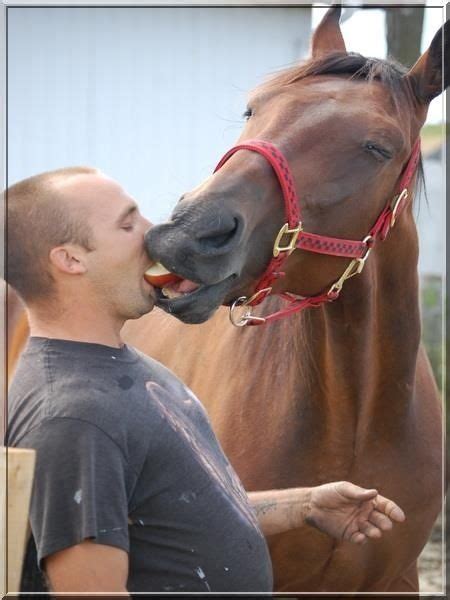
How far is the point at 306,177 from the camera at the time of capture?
8.11 feet

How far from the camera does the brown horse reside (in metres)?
2.33

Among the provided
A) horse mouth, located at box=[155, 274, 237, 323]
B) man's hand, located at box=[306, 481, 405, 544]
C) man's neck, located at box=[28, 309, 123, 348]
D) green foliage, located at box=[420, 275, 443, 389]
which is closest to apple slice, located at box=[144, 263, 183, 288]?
horse mouth, located at box=[155, 274, 237, 323]

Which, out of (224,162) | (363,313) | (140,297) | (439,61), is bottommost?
(363,313)

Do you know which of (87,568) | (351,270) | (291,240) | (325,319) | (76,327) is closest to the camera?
(87,568)

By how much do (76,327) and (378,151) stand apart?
108 cm

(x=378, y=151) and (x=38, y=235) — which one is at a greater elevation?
(x=378, y=151)

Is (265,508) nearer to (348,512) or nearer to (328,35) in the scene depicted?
(348,512)

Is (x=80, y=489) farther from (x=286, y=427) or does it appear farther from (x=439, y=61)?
(x=439, y=61)

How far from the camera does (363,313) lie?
2.79m

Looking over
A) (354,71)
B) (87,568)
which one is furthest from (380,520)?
(354,71)

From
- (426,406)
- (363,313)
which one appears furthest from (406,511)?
(363,313)

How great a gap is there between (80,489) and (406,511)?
66.5 inches

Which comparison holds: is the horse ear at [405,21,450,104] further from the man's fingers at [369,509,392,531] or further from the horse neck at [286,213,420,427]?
the man's fingers at [369,509,392,531]

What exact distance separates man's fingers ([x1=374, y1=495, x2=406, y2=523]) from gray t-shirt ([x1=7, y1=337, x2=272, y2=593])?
0.31m
